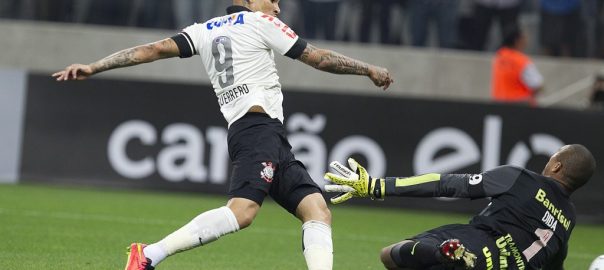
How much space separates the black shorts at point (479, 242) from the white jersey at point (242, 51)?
126cm

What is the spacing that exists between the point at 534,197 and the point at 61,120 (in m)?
9.16

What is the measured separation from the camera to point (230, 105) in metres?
7.57

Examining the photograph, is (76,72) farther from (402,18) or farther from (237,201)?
(402,18)

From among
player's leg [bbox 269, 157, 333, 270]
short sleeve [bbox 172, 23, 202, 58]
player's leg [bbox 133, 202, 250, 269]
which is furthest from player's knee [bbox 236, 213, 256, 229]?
short sleeve [bbox 172, 23, 202, 58]

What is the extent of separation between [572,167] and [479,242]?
28.2 inches

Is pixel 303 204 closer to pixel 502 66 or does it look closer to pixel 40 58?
pixel 502 66

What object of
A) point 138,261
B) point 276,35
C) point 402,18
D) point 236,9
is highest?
point 402,18

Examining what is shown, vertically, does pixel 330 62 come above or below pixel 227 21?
below

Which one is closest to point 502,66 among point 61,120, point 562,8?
point 562,8

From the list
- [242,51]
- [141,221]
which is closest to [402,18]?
[141,221]

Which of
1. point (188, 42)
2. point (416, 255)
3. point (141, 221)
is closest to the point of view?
point (416, 255)

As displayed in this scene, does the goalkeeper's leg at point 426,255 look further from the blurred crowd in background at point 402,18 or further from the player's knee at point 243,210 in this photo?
the blurred crowd in background at point 402,18

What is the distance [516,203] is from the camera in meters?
7.23

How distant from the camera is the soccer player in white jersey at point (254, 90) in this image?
729 cm
